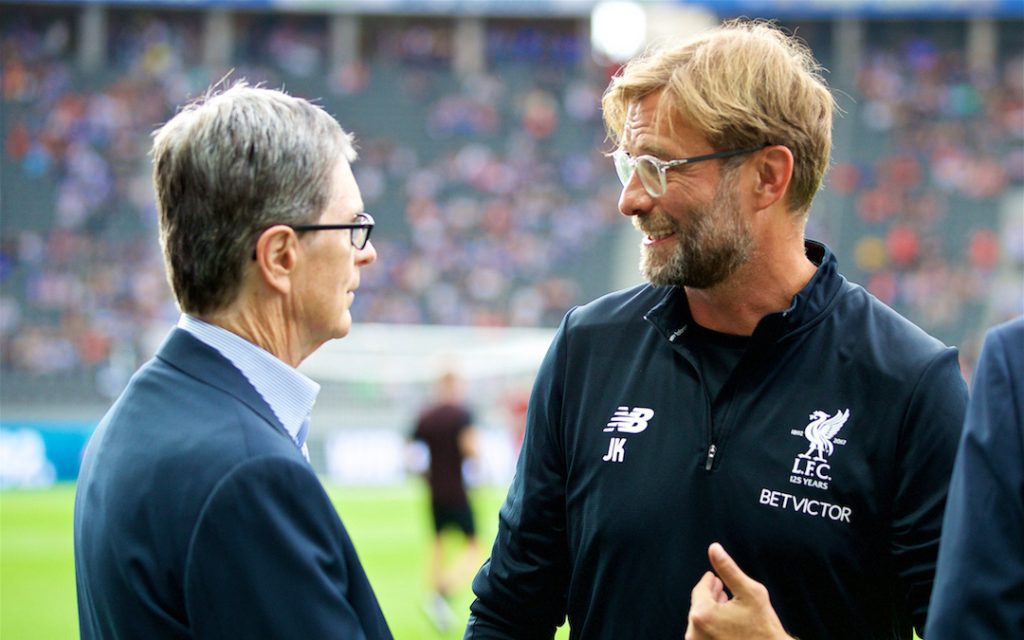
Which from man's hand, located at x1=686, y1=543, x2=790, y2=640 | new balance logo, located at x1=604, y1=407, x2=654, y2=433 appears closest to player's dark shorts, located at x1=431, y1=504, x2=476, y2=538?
new balance logo, located at x1=604, y1=407, x2=654, y2=433

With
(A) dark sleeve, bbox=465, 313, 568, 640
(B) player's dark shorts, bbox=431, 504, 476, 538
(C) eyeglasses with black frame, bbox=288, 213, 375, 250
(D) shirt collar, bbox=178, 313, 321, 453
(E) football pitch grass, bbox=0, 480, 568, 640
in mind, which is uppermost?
(C) eyeglasses with black frame, bbox=288, 213, 375, 250

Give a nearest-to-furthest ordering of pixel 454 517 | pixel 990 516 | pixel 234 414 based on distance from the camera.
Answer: pixel 990 516 < pixel 234 414 < pixel 454 517

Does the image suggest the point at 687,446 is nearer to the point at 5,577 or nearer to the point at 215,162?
the point at 215,162

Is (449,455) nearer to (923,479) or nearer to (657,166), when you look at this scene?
(657,166)

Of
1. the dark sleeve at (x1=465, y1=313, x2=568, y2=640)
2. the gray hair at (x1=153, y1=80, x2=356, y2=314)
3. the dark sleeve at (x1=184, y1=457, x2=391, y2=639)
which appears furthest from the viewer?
the dark sleeve at (x1=465, y1=313, x2=568, y2=640)

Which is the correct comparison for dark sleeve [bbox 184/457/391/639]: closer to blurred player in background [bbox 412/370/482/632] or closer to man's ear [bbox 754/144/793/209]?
man's ear [bbox 754/144/793/209]

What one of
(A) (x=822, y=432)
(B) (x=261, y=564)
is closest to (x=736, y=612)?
(A) (x=822, y=432)

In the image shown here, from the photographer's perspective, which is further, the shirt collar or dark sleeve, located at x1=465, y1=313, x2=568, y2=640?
dark sleeve, located at x1=465, y1=313, x2=568, y2=640

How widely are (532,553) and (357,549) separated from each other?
665cm

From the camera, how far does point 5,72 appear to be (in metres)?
26.5

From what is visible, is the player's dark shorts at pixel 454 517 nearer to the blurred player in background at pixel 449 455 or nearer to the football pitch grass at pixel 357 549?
the blurred player in background at pixel 449 455

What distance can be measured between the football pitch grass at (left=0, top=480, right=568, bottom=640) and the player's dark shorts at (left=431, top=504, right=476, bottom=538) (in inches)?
15.2

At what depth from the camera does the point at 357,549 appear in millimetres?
8938

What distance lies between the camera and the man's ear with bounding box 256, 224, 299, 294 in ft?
6.63
